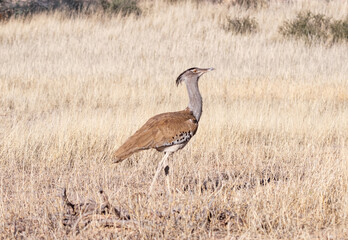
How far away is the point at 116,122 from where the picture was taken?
299 inches

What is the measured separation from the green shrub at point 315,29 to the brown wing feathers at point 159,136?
40.4ft

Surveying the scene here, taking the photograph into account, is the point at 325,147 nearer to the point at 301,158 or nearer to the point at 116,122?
the point at 301,158

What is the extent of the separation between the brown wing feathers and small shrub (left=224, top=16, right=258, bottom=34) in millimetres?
13370

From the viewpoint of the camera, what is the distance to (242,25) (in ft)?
60.1

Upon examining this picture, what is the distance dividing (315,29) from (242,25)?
2094 mm

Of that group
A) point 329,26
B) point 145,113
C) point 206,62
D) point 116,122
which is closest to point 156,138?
point 116,122

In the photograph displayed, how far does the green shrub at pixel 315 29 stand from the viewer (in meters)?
17.2

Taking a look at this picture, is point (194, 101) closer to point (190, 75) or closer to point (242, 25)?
point (190, 75)

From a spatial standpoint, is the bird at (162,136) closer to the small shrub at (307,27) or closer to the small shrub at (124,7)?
the small shrub at (307,27)

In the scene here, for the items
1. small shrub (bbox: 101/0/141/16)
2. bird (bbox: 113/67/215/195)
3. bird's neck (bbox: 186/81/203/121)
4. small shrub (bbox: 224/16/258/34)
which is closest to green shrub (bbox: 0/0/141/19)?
small shrub (bbox: 101/0/141/16)

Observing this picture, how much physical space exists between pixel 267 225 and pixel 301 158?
7.74 feet

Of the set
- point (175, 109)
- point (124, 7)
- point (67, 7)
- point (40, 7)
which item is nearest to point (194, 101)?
point (175, 109)

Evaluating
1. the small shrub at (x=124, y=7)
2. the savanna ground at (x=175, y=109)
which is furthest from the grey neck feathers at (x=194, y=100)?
the small shrub at (x=124, y=7)

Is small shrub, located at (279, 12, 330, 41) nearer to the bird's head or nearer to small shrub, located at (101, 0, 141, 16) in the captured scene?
small shrub, located at (101, 0, 141, 16)
